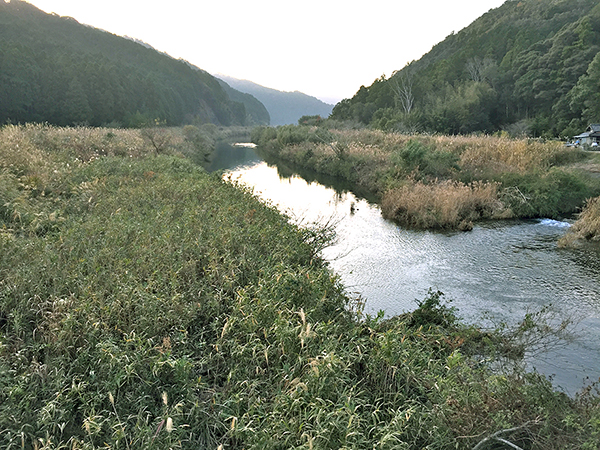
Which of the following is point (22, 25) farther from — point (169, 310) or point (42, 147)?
point (169, 310)

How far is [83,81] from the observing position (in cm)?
5547

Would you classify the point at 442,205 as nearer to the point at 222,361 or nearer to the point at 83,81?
the point at 222,361

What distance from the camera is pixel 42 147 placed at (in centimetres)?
1495

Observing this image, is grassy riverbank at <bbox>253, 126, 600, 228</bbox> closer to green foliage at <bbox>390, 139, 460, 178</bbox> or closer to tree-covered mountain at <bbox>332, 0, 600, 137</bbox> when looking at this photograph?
green foliage at <bbox>390, 139, 460, 178</bbox>

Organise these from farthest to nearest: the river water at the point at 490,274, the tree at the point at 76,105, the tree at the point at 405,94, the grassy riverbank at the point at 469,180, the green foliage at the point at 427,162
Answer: the tree at the point at 405,94, the tree at the point at 76,105, the green foliage at the point at 427,162, the grassy riverbank at the point at 469,180, the river water at the point at 490,274

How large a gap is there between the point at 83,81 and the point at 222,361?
209 feet

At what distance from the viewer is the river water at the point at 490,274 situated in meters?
6.08

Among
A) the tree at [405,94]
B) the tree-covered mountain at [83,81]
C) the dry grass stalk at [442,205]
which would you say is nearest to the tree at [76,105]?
the tree-covered mountain at [83,81]

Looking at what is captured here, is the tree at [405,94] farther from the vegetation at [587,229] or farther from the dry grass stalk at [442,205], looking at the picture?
the vegetation at [587,229]

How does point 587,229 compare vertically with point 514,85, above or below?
below

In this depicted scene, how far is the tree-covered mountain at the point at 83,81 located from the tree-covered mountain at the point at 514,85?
37.6 meters

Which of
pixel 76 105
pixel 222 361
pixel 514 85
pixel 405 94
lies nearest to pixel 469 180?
pixel 222 361

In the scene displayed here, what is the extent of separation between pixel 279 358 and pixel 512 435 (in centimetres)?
224

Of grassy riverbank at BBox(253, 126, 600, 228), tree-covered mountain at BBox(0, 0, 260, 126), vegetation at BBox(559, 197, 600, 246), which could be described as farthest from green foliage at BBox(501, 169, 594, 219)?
tree-covered mountain at BBox(0, 0, 260, 126)
